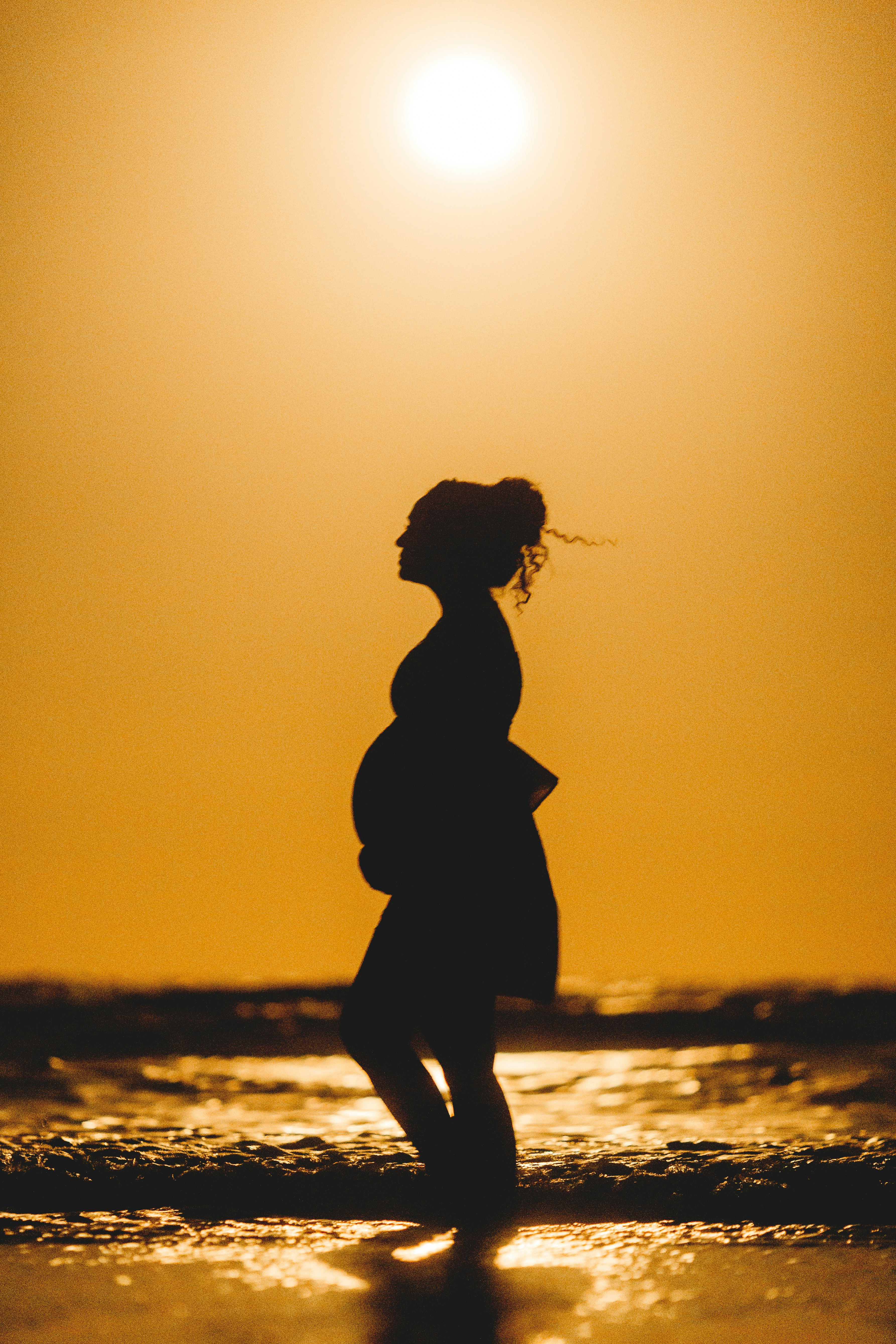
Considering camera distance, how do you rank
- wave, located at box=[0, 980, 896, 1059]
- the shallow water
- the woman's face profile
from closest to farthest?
the woman's face profile < the shallow water < wave, located at box=[0, 980, 896, 1059]

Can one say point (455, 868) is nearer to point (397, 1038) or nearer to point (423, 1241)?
point (397, 1038)

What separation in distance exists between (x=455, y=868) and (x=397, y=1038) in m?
0.39

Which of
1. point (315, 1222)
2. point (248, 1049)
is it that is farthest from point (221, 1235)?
point (248, 1049)

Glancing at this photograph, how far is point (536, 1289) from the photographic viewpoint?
6.93 ft

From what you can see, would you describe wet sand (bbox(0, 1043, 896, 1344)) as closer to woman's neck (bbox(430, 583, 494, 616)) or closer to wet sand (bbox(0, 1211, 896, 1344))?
wet sand (bbox(0, 1211, 896, 1344))

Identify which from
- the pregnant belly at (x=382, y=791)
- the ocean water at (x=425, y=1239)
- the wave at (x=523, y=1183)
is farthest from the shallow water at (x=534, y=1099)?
the pregnant belly at (x=382, y=791)

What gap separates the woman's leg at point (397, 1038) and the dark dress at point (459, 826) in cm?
4

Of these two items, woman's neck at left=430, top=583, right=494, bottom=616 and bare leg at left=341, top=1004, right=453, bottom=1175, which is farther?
woman's neck at left=430, top=583, right=494, bottom=616

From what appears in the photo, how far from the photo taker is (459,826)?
2.68 meters

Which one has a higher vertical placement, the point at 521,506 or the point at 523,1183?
the point at 521,506

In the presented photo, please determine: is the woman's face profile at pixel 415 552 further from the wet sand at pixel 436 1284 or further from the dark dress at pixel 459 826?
the wet sand at pixel 436 1284

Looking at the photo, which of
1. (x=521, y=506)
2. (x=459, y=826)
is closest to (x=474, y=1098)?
(x=459, y=826)

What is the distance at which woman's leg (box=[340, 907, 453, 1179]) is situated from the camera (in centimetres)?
257

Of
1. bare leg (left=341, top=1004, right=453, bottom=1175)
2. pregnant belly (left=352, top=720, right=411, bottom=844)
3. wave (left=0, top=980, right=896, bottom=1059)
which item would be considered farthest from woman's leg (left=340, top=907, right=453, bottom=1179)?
wave (left=0, top=980, right=896, bottom=1059)
